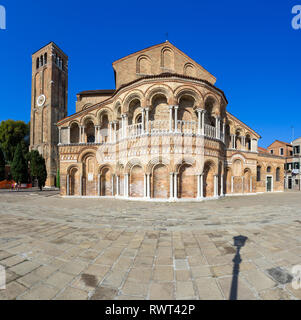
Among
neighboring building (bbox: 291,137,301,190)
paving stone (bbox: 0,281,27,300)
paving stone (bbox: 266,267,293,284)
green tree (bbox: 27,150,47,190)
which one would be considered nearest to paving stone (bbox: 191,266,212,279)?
paving stone (bbox: 266,267,293,284)

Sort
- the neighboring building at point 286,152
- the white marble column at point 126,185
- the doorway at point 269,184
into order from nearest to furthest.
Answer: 1. the white marble column at point 126,185
2. the doorway at point 269,184
3. the neighboring building at point 286,152

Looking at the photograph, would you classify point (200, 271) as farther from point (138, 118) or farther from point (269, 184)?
point (269, 184)

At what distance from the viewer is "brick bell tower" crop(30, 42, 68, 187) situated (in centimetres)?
3097

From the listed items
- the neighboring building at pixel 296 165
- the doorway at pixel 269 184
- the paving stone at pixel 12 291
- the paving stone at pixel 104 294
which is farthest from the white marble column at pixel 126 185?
the neighboring building at pixel 296 165

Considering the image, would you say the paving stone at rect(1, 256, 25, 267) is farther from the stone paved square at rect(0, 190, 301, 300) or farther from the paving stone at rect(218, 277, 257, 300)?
the paving stone at rect(218, 277, 257, 300)

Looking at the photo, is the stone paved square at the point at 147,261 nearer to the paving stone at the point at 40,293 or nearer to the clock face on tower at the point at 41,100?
the paving stone at the point at 40,293

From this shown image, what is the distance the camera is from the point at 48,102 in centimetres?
3231

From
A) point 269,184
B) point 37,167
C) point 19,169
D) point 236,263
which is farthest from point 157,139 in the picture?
point 19,169

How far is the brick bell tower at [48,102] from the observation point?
102 feet

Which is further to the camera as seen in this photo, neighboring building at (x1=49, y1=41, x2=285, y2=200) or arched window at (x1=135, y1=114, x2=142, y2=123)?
arched window at (x1=135, y1=114, x2=142, y2=123)

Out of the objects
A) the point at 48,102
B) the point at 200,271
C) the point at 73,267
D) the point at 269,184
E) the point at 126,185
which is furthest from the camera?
the point at 48,102

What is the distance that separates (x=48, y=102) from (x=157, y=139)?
3087 centimetres

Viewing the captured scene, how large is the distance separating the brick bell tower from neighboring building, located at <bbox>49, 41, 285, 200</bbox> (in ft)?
58.0

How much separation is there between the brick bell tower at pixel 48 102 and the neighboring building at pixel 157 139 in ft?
58.0
